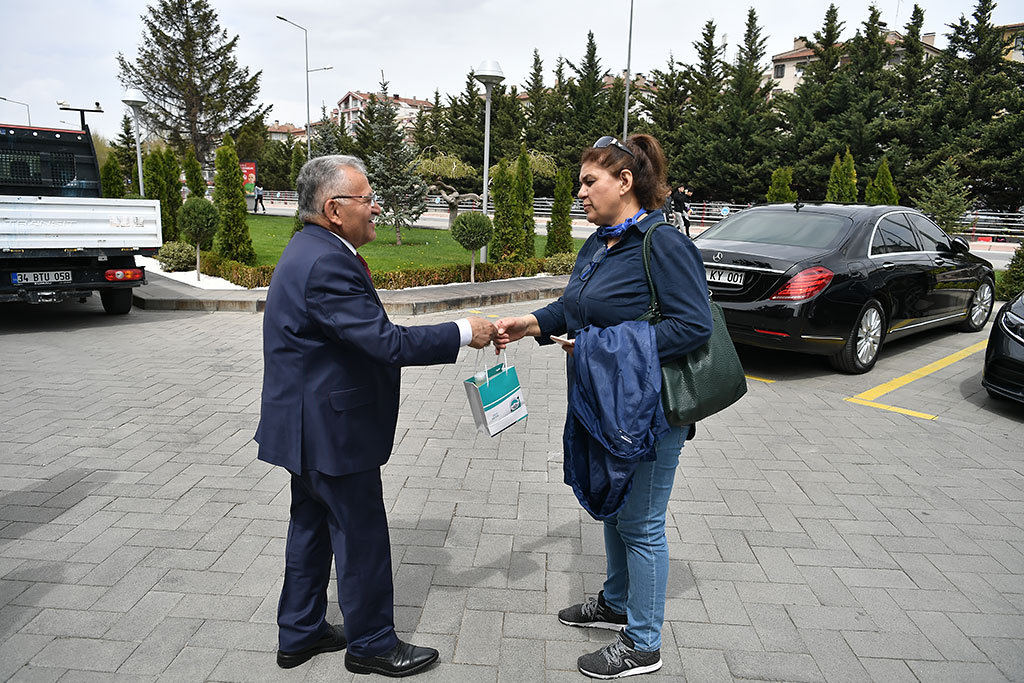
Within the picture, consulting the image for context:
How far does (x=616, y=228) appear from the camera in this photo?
8.55 feet

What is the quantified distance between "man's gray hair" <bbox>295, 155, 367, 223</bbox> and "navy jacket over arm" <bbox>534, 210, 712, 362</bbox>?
3.08 feet

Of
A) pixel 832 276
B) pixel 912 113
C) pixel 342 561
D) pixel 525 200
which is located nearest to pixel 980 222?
pixel 912 113

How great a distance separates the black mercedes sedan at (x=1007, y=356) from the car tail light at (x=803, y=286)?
149 centimetres

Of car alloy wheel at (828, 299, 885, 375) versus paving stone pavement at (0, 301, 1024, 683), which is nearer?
paving stone pavement at (0, 301, 1024, 683)

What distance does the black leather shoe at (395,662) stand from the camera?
2705 millimetres

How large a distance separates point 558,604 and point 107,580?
6.94 ft

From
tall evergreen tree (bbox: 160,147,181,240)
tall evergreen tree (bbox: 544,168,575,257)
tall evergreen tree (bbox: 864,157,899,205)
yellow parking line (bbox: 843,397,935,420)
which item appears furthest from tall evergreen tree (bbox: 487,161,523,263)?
tall evergreen tree (bbox: 864,157,899,205)

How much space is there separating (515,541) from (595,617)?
2.78 ft

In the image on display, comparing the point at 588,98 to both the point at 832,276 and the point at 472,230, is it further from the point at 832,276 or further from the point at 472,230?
the point at 832,276

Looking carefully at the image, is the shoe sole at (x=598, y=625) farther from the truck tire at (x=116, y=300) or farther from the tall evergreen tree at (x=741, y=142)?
the tall evergreen tree at (x=741, y=142)

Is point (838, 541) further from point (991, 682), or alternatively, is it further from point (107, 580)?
point (107, 580)

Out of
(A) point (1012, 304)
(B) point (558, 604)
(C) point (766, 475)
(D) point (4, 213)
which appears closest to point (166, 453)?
(B) point (558, 604)

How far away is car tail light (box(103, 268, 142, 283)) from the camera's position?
9505mm

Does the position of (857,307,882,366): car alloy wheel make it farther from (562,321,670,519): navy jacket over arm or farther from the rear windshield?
(562,321,670,519): navy jacket over arm
